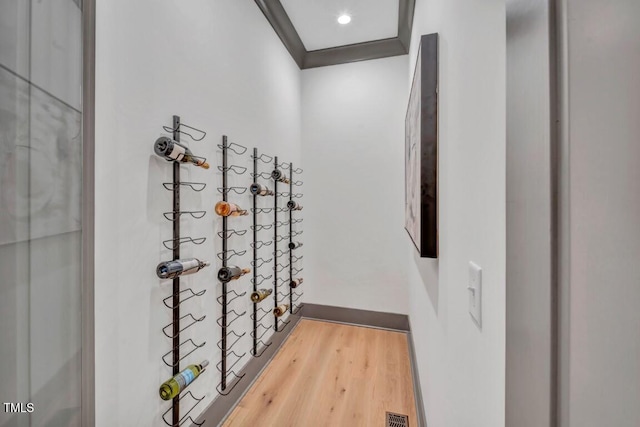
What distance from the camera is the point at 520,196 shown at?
1.17ft

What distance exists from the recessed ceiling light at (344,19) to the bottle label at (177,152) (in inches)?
72.3

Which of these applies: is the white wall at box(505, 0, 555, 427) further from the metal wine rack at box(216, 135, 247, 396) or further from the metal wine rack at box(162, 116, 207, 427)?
the metal wine rack at box(216, 135, 247, 396)

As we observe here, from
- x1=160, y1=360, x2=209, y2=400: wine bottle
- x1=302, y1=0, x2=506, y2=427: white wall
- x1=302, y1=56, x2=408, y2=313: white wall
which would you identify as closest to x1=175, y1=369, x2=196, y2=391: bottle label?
x1=160, y1=360, x2=209, y2=400: wine bottle

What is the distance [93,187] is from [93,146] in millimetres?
126

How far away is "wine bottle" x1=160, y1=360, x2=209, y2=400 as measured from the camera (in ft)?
3.41

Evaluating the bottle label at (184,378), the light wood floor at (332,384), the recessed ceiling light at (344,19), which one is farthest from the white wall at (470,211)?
the recessed ceiling light at (344,19)

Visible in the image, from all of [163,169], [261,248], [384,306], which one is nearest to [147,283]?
[163,169]

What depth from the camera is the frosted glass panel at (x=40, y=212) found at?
64 cm

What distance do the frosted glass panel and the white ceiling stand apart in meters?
1.75

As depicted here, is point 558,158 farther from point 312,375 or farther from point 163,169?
point 312,375

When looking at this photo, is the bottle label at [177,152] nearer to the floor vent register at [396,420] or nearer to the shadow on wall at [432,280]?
the shadow on wall at [432,280]

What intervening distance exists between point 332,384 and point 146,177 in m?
1.64

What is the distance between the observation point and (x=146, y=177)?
1.02 metres

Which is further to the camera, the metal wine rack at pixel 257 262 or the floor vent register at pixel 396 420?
the metal wine rack at pixel 257 262
